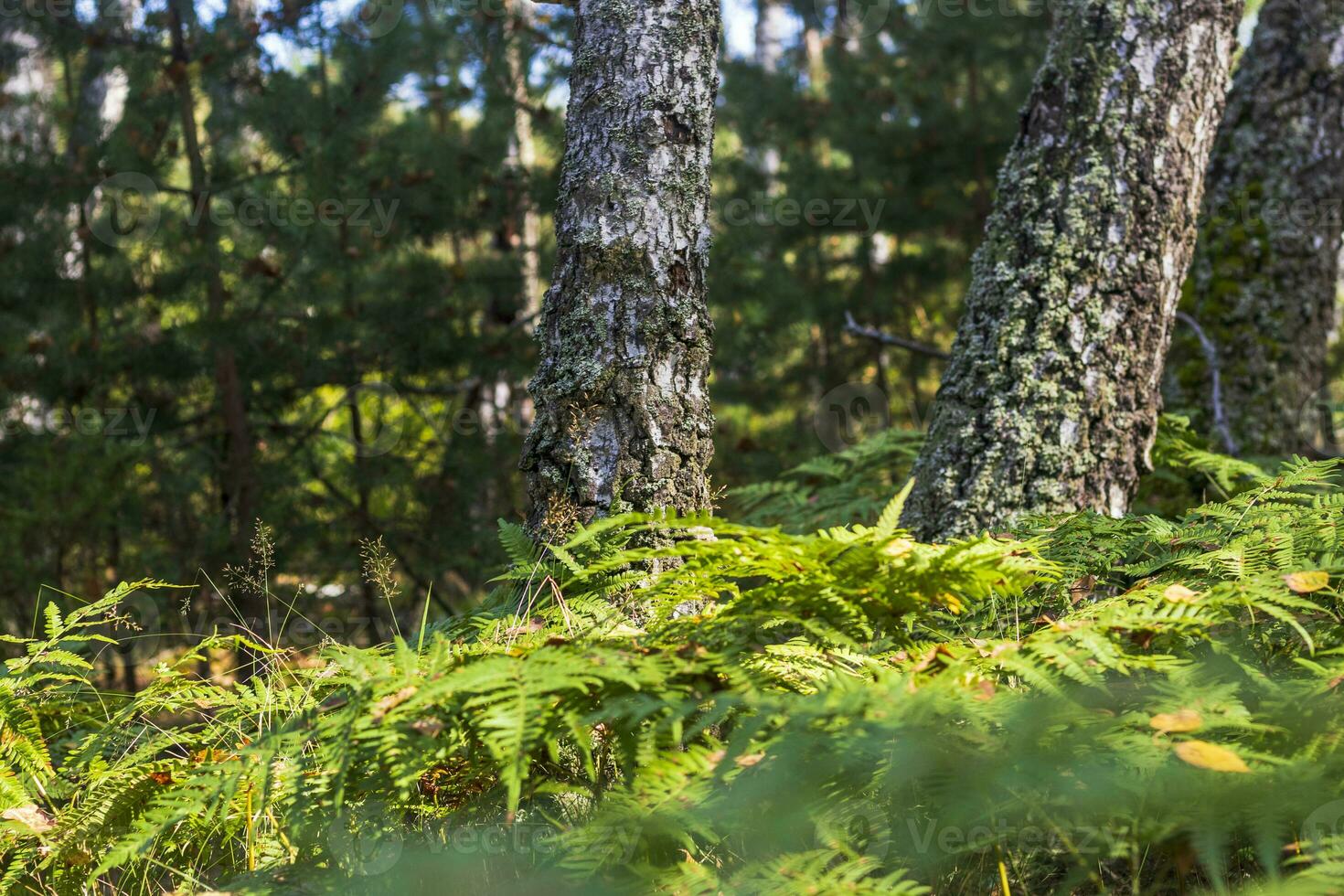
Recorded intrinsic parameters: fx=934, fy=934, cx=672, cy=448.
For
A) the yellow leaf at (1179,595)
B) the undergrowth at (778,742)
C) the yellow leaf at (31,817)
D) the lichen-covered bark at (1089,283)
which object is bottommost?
the yellow leaf at (31,817)

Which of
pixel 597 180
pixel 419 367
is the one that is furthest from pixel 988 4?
pixel 597 180

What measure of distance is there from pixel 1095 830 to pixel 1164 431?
2241 mm

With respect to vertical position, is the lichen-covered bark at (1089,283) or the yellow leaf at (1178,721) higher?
the lichen-covered bark at (1089,283)

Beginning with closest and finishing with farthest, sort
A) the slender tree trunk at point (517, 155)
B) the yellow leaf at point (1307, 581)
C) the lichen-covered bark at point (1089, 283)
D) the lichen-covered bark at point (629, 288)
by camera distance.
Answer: the yellow leaf at point (1307, 581) < the lichen-covered bark at point (629, 288) < the lichen-covered bark at point (1089, 283) < the slender tree trunk at point (517, 155)

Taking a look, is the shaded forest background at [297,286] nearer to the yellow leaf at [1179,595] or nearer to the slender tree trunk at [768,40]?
the yellow leaf at [1179,595]

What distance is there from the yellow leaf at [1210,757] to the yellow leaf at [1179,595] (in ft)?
1.20

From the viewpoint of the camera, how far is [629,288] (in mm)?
2207

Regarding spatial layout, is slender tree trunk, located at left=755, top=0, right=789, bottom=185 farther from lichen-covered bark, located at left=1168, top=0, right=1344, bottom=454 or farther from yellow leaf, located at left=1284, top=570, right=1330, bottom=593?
yellow leaf, located at left=1284, top=570, right=1330, bottom=593

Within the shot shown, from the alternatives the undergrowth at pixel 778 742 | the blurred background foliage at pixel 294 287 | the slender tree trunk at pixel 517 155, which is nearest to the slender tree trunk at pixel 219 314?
the blurred background foliage at pixel 294 287

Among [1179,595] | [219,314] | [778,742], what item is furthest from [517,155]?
[778,742]

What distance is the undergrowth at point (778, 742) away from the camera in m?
1.29

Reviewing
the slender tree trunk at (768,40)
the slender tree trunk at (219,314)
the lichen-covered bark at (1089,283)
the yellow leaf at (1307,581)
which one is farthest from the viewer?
the slender tree trunk at (768,40)

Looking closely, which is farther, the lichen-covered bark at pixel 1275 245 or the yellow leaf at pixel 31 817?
the lichen-covered bark at pixel 1275 245

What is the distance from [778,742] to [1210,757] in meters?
0.57
